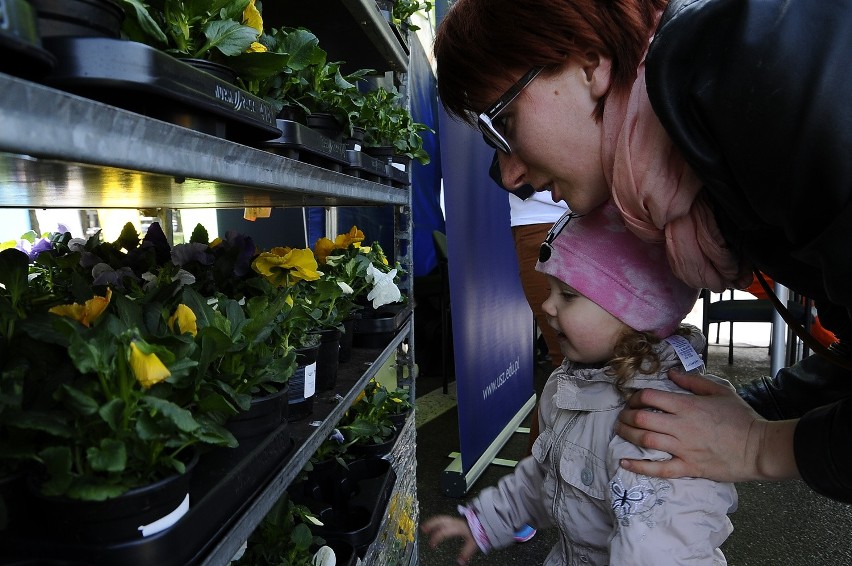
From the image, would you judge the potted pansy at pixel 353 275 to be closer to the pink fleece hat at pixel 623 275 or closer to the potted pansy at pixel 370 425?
the potted pansy at pixel 370 425

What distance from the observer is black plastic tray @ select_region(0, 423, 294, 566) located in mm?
513

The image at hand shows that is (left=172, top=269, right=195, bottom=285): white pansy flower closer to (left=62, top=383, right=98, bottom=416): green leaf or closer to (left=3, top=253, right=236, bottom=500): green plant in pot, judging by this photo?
(left=3, top=253, right=236, bottom=500): green plant in pot

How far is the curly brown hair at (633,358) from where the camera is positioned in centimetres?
103

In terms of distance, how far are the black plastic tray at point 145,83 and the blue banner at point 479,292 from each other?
1.60 metres

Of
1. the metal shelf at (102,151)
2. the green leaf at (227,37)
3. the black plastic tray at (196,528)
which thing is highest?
the green leaf at (227,37)

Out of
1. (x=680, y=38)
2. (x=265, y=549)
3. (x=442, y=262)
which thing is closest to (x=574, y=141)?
(x=680, y=38)

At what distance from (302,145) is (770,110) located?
0.65m

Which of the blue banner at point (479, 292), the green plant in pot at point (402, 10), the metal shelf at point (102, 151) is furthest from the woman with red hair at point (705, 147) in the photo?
the blue banner at point (479, 292)

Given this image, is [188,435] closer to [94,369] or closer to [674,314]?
[94,369]

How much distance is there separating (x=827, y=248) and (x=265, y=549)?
3.40ft

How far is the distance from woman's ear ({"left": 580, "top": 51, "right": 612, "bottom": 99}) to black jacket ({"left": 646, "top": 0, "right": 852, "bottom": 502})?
0.60ft

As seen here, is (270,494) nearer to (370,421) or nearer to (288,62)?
(288,62)

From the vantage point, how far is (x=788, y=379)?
111cm

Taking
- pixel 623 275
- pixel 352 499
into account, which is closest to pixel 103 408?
pixel 623 275
